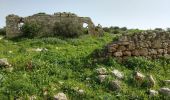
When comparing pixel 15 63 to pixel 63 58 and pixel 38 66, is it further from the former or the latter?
pixel 63 58

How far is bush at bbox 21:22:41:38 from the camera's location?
81.8ft

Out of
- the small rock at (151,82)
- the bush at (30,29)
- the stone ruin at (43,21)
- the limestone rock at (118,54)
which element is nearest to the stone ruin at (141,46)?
the limestone rock at (118,54)

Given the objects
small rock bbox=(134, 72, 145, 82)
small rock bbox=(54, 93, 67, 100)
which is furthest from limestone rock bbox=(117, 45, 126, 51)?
small rock bbox=(54, 93, 67, 100)

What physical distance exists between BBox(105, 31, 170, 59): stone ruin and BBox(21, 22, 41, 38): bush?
13662 millimetres

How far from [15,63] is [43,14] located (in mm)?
A: 16608

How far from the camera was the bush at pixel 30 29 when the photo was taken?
81.8 ft

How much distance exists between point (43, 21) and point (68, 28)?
9.29 ft

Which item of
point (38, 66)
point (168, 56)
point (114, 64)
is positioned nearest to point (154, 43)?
point (168, 56)

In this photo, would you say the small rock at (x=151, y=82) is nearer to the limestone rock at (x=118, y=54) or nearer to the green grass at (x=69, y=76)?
the green grass at (x=69, y=76)

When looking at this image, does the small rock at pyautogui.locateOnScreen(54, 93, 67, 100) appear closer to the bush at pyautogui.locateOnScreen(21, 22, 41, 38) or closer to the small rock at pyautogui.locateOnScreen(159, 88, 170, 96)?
the small rock at pyautogui.locateOnScreen(159, 88, 170, 96)

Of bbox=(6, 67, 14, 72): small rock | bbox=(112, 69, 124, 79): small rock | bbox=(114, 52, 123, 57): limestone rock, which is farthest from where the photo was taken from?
bbox=(114, 52, 123, 57): limestone rock

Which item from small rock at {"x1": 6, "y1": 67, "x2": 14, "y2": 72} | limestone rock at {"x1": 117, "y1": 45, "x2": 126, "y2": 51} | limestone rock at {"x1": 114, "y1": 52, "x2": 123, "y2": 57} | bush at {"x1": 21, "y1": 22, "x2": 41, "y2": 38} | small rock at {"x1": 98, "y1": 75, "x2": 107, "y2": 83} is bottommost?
bush at {"x1": 21, "y1": 22, "x2": 41, "y2": 38}

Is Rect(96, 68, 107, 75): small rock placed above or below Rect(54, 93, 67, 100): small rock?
above

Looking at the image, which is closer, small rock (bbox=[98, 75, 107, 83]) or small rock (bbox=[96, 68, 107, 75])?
small rock (bbox=[98, 75, 107, 83])
